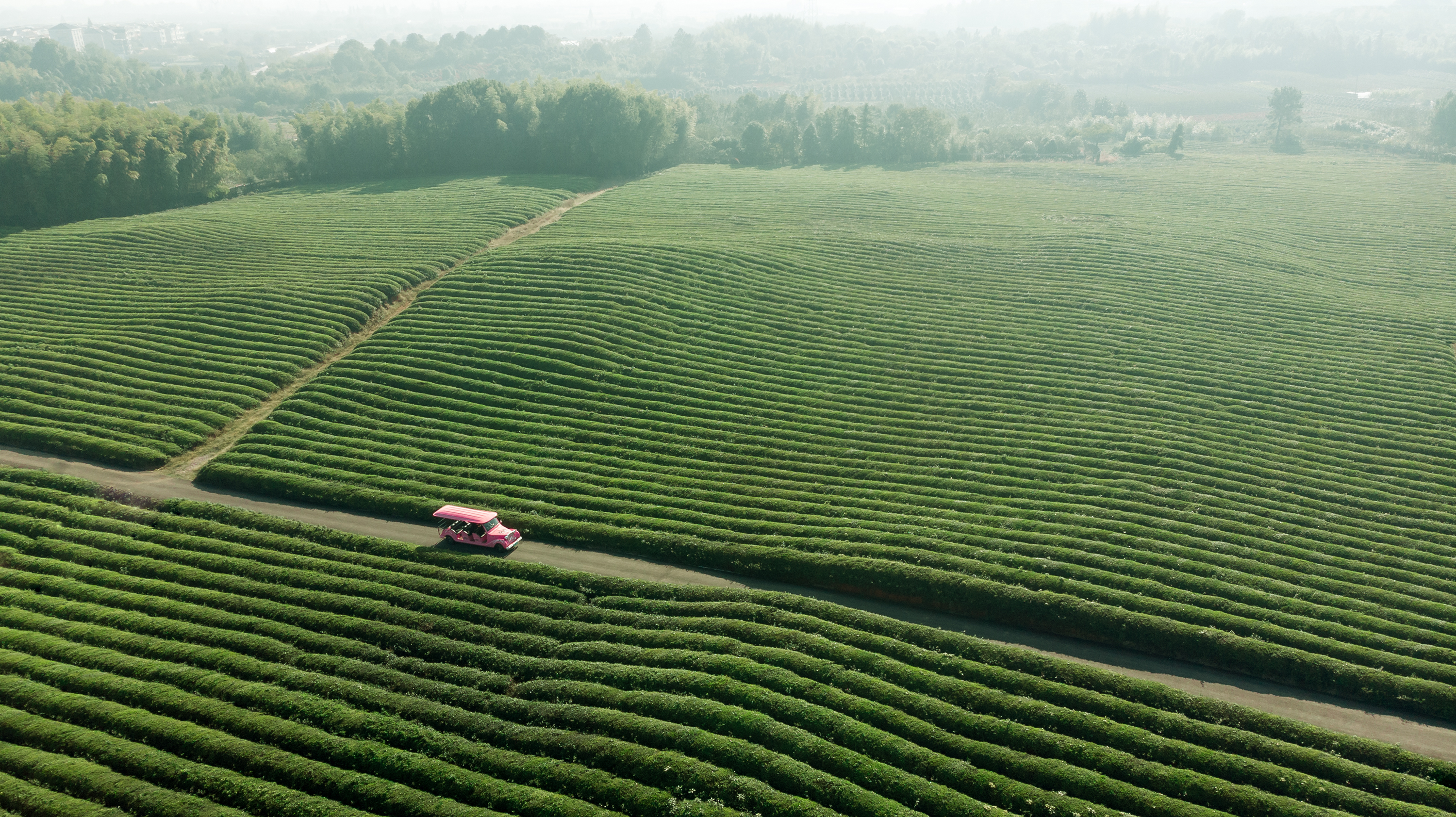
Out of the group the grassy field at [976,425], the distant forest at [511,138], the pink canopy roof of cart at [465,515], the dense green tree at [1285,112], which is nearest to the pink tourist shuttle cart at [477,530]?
the pink canopy roof of cart at [465,515]

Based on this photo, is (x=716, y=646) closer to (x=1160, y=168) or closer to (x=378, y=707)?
(x=378, y=707)

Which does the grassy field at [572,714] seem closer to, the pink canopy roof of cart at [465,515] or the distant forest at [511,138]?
the pink canopy roof of cart at [465,515]

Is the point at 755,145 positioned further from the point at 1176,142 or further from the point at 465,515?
the point at 465,515

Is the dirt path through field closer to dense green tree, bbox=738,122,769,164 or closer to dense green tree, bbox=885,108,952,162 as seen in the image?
dense green tree, bbox=738,122,769,164

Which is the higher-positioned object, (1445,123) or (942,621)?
(1445,123)

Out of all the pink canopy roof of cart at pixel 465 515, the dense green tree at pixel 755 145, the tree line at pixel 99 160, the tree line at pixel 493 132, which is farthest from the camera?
the dense green tree at pixel 755 145

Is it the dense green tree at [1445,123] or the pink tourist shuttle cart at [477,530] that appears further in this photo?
the dense green tree at [1445,123]

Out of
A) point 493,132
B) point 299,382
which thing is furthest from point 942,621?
point 493,132
